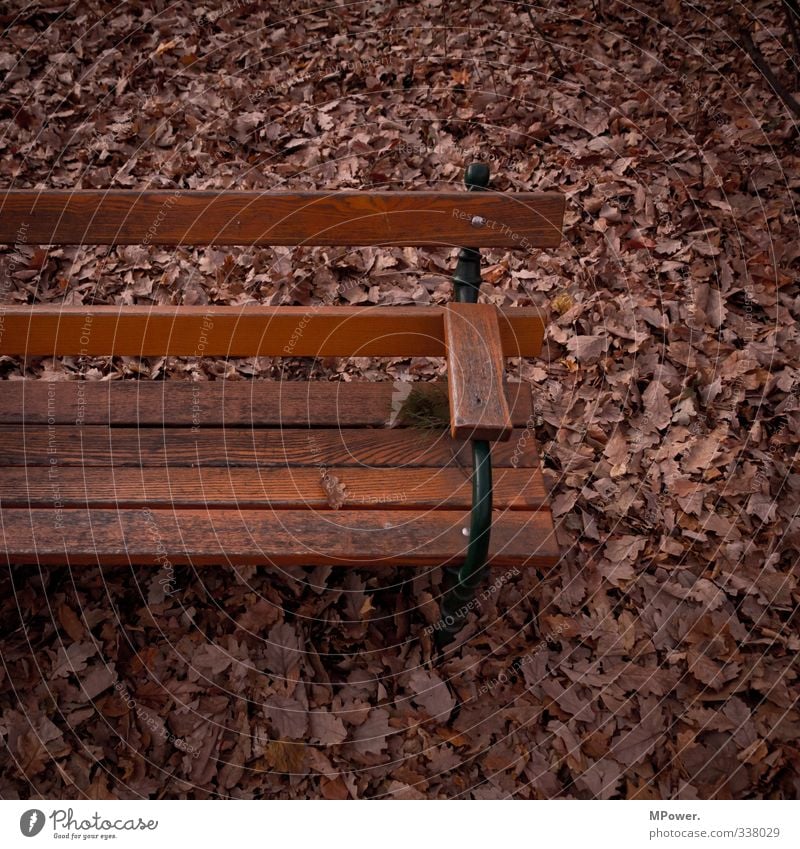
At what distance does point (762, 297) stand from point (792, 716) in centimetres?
Result: 186

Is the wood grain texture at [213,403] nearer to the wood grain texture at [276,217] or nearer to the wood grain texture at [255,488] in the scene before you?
the wood grain texture at [255,488]

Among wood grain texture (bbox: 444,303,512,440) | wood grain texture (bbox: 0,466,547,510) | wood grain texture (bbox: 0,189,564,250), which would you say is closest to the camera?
wood grain texture (bbox: 444,303,512,440)

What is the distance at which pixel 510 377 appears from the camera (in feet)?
10.0

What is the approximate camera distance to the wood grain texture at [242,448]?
2105 mm

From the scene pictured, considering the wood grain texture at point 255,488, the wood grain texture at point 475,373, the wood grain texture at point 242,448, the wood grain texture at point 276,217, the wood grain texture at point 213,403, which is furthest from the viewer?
the wood grain texture at point 213,403

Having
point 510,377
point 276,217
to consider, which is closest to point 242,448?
point 276,217

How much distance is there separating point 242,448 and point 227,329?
0.41 m

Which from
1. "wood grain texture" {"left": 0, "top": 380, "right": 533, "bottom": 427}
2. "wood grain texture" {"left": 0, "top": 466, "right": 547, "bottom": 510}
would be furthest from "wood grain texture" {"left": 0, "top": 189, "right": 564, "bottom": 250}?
"wood grain texture" {"left": 0, "top": 466, "right": 547, "bottom": 510}

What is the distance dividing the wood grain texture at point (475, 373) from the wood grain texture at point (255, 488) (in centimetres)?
36

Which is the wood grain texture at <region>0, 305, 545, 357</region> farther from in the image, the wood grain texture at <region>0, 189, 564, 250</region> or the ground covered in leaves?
the ground covered in leaves

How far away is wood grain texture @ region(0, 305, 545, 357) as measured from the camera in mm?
1882
